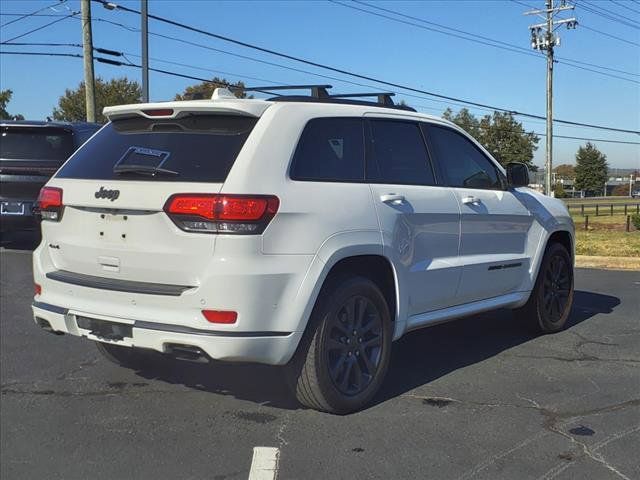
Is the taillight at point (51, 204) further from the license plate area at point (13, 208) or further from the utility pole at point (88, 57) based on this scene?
the utility pole at point (88, 57)

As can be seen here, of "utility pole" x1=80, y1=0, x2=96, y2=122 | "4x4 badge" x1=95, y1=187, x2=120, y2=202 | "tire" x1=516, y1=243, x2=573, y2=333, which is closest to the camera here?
"4x4 badge" x1=95, y1=187, x2=120, y2=202

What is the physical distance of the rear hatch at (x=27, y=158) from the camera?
1004 cm

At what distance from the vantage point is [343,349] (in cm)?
411

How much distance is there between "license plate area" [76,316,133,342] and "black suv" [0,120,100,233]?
6.84 meters

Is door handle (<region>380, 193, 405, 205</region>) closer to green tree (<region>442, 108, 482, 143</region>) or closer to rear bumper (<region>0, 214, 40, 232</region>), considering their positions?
rear bumper (<region>0, 214, 40, 232</region>)

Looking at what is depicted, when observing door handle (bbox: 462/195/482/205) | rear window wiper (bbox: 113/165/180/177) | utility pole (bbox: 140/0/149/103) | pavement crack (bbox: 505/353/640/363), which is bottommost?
pavement crack (bbox: 505/353/640/363)

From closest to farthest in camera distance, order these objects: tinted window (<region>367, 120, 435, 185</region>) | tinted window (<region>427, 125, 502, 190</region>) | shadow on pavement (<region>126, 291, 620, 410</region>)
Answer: tinted window (<region>367, 120, 435, 185</region>)
shadow on pavement (<region>126, 291, 620, 410</region>)
tinted window (<region>427, 125, 502, 190</region>)

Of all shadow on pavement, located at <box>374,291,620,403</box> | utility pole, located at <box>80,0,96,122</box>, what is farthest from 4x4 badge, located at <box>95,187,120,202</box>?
utility pole, located at <box>80,0,96,122</box>

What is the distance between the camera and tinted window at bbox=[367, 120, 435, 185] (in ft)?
14.6

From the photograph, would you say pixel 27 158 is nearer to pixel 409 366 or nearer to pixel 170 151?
Result: pixel 170 151

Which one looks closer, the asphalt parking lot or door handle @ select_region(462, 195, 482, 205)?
the asphalt parking lot

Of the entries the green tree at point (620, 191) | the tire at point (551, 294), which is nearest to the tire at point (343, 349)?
the tire at point (551, 294)

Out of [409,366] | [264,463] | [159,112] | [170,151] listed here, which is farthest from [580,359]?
[159,112]

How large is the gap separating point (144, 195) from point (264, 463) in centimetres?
159
